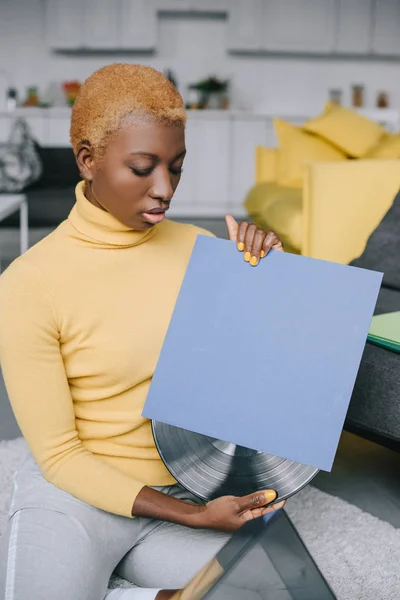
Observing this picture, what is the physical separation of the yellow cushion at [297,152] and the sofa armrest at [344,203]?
1262 millimetres

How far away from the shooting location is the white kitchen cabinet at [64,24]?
6559mm

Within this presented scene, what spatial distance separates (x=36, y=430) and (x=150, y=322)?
22 centimetres

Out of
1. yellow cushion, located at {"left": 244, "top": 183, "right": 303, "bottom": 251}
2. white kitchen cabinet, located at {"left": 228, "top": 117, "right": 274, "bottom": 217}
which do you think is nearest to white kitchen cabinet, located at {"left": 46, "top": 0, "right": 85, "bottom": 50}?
white kitchen cabinet, located at {"left": 228, "top": 117, "right": 274, "bottom": 217}

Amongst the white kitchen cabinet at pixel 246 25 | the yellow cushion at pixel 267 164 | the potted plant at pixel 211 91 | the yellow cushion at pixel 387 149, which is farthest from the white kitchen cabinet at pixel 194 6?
the yellow cushion at pixel 387 149

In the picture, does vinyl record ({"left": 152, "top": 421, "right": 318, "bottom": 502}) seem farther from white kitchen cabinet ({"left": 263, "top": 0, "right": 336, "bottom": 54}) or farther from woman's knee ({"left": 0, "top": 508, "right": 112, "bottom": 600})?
white kitchen cabinet ({"left": 263, "top": 0, "right": 336, "bottom": 54})

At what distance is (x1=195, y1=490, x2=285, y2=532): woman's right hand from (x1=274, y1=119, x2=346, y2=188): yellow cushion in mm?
3187

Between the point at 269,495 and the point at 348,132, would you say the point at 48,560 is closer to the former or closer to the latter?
the point at 269,495

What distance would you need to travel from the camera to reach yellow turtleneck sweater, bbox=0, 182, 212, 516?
1.00 metres

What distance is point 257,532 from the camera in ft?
3.15

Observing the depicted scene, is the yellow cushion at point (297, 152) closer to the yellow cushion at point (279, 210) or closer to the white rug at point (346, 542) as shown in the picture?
the yellow cushion at point (279, 210)

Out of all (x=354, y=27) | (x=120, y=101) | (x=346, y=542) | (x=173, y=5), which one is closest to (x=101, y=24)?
(x=173, y=5)

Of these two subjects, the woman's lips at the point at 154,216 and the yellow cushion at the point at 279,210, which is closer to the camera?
the woman's lips at the point at 154,216

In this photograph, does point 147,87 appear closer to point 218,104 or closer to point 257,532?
point 257,532

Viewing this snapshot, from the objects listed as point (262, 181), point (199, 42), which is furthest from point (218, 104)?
point (262, 181)
